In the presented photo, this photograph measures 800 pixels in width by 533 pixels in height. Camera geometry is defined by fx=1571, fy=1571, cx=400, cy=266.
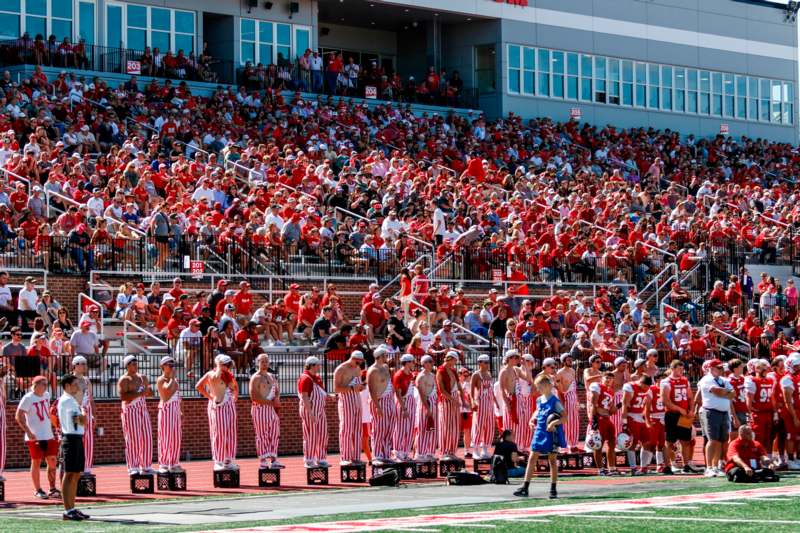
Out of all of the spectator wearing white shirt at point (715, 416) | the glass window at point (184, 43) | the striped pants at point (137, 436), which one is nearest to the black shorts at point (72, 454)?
the striped pants at point (137, 436)

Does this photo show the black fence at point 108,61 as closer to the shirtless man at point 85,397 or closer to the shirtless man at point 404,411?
the shirtless man at point 404,411

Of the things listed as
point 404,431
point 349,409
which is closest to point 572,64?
point 404,431

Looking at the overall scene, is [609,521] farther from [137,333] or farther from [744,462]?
[137,333]

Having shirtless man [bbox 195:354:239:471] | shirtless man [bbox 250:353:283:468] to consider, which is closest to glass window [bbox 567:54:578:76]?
shirtless man [bbox 250:353:283:468]

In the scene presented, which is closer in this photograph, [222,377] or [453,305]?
[222,377]

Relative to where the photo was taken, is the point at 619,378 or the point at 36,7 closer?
the point at 619,378

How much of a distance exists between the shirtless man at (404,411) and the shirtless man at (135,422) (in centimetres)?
376

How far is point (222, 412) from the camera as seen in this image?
2245cm

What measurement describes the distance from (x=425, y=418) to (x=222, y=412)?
3165mm

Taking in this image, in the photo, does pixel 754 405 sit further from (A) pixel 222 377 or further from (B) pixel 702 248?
(B) pixel 702 248

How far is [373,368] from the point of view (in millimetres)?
22938

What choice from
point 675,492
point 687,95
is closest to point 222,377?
point 675,492

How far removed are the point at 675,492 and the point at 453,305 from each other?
12470 millimetres

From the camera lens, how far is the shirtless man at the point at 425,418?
23703 millimetres
